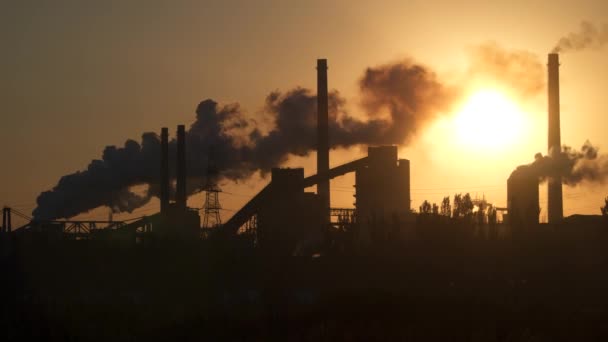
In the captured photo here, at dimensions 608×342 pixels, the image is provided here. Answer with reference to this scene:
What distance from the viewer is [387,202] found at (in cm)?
5847

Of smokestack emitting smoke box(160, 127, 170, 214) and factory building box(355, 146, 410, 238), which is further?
smokestack emitting smoke box(160, 127, 170, 214)

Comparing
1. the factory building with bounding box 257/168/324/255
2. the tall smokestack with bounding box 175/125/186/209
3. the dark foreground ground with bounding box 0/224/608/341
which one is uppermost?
the tall smokestack with bounding box 175/125/186/209

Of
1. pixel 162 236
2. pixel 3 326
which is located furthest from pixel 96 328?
pixel 162 236

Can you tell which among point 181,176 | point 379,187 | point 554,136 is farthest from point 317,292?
point 181,176

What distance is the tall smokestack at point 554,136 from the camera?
53844 millimetres

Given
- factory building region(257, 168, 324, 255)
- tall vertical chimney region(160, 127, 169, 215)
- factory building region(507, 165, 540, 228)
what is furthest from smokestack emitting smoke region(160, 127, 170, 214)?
factory building region(507, 165, 540, 228)

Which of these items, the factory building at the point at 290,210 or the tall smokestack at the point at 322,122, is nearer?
the factory building at the point at 290,210

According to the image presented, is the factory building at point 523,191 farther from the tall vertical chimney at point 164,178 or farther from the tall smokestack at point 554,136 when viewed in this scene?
the tall vertical chimney at point 164,178

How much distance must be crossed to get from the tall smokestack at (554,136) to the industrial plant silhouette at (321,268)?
0.24ft

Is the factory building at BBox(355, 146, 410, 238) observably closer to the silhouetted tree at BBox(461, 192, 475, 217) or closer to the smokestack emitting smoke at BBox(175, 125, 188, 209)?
the silhouetted tree at BBox(461, 192, 475, 217)

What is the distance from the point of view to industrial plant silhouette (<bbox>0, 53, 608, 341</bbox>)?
91.6ft

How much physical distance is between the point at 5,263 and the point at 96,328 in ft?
54.4

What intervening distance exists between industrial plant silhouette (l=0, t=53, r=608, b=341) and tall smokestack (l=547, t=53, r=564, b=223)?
73mm

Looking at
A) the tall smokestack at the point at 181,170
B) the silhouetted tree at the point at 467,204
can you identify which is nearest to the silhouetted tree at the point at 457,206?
the silhouetted tree at the point at 467,204
